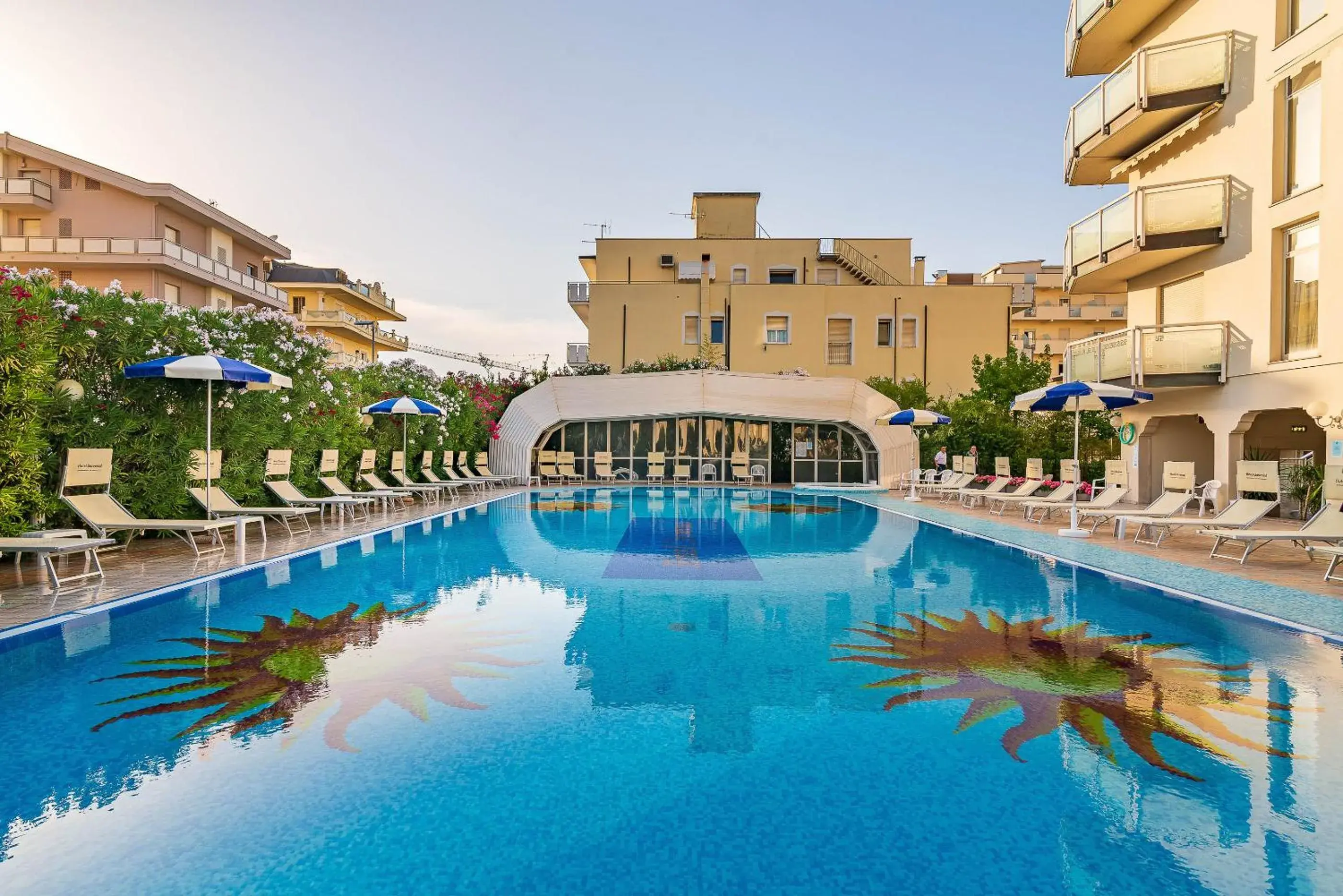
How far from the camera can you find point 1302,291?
40.4ft

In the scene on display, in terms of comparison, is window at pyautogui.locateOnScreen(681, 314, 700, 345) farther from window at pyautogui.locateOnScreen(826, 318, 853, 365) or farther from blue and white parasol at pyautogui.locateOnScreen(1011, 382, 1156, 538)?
blue and white parasol at pyautogui.locateOnScreen(1011, 382, 1156, 538)

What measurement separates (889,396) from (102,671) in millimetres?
26659

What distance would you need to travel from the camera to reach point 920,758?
354cm

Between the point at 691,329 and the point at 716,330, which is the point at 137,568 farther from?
the point at 716,330

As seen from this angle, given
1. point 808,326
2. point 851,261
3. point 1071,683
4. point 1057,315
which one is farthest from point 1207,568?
point 1057,315

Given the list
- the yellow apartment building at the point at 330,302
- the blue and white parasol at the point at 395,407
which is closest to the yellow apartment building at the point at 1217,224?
the blue and white parasol at the point at 395,407

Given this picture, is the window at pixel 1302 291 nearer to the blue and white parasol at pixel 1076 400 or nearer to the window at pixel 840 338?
the blue and white parasol at pixel 1076 400

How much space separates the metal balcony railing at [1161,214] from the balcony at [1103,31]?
3976 millimetres

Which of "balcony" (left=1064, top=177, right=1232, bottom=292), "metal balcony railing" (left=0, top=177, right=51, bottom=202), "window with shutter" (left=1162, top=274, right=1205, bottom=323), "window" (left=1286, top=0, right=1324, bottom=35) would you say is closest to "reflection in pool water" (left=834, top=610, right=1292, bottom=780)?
"balcony" (left=1064, top=177, right=1232, bottom=292)

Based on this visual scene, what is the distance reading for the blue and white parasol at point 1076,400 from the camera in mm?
12102

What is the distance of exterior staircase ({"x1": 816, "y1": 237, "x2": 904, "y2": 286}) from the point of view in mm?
33750

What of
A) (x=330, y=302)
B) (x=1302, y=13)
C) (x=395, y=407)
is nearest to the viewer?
(x=1302, y=13)

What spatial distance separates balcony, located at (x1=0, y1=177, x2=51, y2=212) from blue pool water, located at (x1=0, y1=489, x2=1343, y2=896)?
94.3ft

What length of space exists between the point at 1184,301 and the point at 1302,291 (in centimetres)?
309
